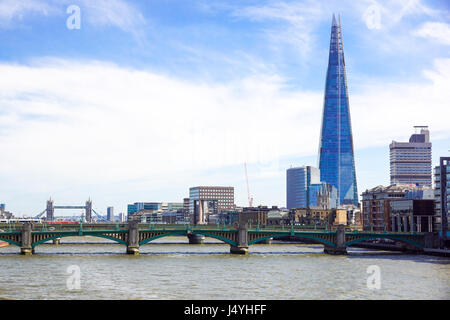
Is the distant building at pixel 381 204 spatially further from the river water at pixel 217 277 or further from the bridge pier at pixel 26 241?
the bridge pier at pixel 26 241

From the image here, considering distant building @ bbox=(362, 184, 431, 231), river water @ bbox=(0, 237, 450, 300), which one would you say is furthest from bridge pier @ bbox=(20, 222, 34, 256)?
distant building @ bbox=(362, 184, 431, 231)

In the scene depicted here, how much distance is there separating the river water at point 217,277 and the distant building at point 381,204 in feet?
225

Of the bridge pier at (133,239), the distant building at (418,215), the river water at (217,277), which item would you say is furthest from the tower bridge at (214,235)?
the distant building at (418,215)

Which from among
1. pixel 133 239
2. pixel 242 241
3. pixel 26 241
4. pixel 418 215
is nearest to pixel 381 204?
pixel 418 215

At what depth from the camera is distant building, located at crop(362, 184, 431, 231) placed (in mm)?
182625

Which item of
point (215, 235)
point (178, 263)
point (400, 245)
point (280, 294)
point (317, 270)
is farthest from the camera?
point (400, 245)

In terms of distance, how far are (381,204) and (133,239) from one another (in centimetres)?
9368

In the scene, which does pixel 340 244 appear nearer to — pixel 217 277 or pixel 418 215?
pixel 418 215

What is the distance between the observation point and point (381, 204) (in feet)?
619

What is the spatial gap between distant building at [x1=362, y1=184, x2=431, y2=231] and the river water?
68.6 m

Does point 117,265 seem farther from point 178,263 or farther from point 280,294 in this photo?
point 280,294
